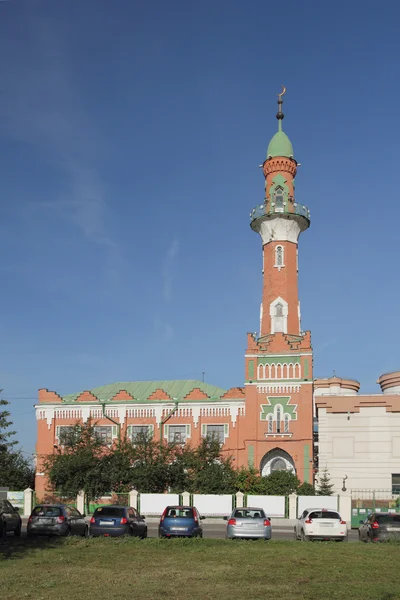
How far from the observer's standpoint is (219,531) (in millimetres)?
36375

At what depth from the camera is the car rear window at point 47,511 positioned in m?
26.7

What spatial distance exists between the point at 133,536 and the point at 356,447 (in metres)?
31.4

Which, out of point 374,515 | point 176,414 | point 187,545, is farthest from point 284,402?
point 187,545

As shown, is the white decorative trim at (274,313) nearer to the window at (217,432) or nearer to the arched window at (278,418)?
the arched window at (278,418)

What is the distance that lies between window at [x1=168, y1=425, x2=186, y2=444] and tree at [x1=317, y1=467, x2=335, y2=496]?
35.5ft

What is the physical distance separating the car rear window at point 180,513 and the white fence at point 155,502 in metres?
17.8

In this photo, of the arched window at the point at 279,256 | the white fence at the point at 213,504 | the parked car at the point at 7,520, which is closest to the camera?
the parked car at the point at 7,520

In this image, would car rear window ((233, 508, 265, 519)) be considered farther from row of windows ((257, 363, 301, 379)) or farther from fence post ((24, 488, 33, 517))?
row of windows ((257, 363, 301, 379))

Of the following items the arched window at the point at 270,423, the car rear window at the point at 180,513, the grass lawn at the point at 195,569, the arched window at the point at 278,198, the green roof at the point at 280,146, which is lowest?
the grass lawn at the point at 195,569

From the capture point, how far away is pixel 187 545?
24031 mm

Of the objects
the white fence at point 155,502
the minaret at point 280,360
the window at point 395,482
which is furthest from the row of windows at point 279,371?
the white fence at point 155,502

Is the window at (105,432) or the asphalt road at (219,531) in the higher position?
the window at (105,432)

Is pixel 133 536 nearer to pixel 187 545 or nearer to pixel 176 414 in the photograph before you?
pixel 187 545

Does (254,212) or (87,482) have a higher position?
(254,212)
